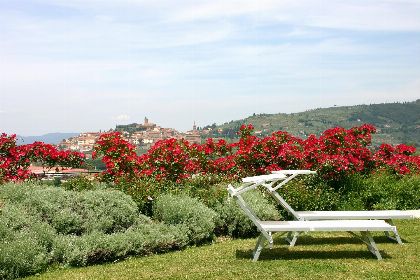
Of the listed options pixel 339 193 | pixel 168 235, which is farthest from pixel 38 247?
pixel 339 193

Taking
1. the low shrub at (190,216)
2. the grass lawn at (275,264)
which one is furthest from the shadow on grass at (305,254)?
the low shrub at (190,216)

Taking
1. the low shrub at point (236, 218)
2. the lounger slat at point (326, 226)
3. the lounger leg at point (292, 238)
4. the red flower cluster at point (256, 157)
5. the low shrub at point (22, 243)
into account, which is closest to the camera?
the low shrub at point (22, 243)

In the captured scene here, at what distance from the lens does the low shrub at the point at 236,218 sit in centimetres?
1006

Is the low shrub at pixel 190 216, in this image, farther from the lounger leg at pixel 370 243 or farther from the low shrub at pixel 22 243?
the lounger leg at pixel 370 243

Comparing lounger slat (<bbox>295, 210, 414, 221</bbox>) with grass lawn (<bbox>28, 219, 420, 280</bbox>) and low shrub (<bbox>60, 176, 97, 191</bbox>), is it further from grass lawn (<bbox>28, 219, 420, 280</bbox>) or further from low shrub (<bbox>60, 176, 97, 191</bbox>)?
low shrub (<bbox>60, 176, 97, 191</bbox>)

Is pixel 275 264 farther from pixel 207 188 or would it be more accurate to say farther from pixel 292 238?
pixel 207 188

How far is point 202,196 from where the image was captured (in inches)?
431

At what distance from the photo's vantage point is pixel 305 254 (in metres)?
8.50

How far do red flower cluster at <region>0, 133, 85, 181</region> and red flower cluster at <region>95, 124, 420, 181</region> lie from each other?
112cm

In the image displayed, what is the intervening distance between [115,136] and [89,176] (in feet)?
4.34

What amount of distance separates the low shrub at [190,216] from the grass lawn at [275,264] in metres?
0.29

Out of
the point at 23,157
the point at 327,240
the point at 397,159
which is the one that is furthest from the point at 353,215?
the point at 23,157

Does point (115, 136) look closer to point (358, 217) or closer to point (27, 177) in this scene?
point (27, 177)

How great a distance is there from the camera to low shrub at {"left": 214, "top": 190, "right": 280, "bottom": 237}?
396 inches
